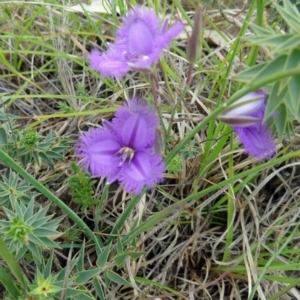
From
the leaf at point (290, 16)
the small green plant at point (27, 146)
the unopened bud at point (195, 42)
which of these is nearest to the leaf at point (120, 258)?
the small green plant at point (27, 146)

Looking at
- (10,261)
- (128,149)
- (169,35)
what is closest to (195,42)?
(169,35)

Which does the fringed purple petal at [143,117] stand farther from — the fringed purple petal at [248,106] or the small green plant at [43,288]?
the small green plant at [43,288]

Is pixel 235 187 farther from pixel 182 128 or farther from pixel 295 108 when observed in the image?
pixel 295 108

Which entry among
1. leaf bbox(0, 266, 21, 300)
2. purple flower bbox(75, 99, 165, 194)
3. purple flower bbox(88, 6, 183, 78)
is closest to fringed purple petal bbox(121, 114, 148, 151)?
purple flower bbox(75, 99, 165, 194)

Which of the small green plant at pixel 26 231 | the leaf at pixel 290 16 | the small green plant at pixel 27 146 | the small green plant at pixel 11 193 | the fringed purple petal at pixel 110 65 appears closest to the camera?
the leaf at pixel 290 16

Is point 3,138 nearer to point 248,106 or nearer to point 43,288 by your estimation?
point 43,288

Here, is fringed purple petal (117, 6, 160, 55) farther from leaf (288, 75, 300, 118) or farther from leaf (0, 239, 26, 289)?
leaf (0, 239, 26, 289)

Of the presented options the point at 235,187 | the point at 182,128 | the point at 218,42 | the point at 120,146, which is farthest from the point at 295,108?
the point at 218,42
